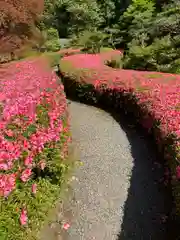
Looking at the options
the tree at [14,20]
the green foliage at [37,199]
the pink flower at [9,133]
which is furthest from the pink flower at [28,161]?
the tree at [14,20]

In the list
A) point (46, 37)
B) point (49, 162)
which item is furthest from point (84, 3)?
point (49, 162)

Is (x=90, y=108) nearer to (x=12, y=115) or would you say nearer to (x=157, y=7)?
(x=12, y=115)

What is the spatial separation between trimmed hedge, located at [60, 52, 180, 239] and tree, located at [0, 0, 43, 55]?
2.39 m

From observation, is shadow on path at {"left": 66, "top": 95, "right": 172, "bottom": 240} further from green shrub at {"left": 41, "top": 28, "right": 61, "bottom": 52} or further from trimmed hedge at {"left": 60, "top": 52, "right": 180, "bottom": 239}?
green shrub at {"left": 41, "top": 28, "right": 61, "bottom": 52}

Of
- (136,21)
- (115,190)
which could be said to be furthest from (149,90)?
(136,21)

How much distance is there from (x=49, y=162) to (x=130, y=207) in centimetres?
154

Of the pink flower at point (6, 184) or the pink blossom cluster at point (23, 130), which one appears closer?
the pink flower at point (6, 184)

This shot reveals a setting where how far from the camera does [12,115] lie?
505 cm

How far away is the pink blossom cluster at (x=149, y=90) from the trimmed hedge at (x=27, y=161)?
1.96 metres

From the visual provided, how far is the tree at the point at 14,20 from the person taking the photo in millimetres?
12523

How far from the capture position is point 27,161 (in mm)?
4340

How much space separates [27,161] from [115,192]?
2.28 metres

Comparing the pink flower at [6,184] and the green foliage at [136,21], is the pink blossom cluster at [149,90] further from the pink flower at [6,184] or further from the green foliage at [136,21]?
the green foliage at [136,21]

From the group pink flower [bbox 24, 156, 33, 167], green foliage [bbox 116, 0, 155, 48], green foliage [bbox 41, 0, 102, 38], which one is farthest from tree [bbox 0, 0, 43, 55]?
green foliage [bbox 41, 0, 102, 38]
